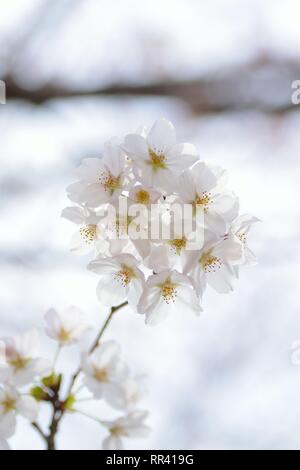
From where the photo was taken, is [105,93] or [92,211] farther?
[105,93]

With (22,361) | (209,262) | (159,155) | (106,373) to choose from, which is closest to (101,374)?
(106,373)

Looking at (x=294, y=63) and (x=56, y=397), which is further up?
(x=294, y=63)

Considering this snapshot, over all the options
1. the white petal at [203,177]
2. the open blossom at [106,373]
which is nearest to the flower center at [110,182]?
the white petal at [203,177]

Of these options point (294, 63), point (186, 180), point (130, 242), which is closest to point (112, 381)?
point (130, 242)
